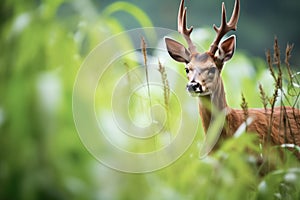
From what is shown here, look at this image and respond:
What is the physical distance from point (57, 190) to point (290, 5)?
2.13 meters

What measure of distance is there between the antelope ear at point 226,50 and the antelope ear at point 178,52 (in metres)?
0.07

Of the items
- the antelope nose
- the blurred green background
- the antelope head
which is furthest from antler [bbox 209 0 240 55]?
the blurred green background

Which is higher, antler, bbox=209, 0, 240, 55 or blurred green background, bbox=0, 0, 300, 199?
blurred green background, bbox=0, 0, 300, 199

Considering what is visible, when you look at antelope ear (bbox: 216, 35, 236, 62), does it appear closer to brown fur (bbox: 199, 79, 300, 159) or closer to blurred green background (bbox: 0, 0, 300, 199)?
brown fur (bbox: 199, 79, 300, 159)

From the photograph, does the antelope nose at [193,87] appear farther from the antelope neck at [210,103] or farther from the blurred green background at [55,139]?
the blurred green background at [55,139]

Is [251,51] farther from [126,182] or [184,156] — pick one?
[126,182]

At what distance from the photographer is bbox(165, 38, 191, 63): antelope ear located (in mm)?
1544

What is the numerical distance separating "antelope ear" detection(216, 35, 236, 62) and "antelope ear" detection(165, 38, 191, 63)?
0.22 ft

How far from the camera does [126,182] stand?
2.59 feet

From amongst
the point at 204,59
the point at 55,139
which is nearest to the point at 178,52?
the point at 204,59

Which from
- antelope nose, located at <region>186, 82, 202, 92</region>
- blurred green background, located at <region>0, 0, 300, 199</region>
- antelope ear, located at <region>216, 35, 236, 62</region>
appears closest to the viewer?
blurred green background, located at <region>0, 0, 300, 199</region>

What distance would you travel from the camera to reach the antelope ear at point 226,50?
5.08ft

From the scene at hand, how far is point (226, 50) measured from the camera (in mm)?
1560

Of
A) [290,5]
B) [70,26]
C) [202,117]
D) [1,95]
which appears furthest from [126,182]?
[290,5]
